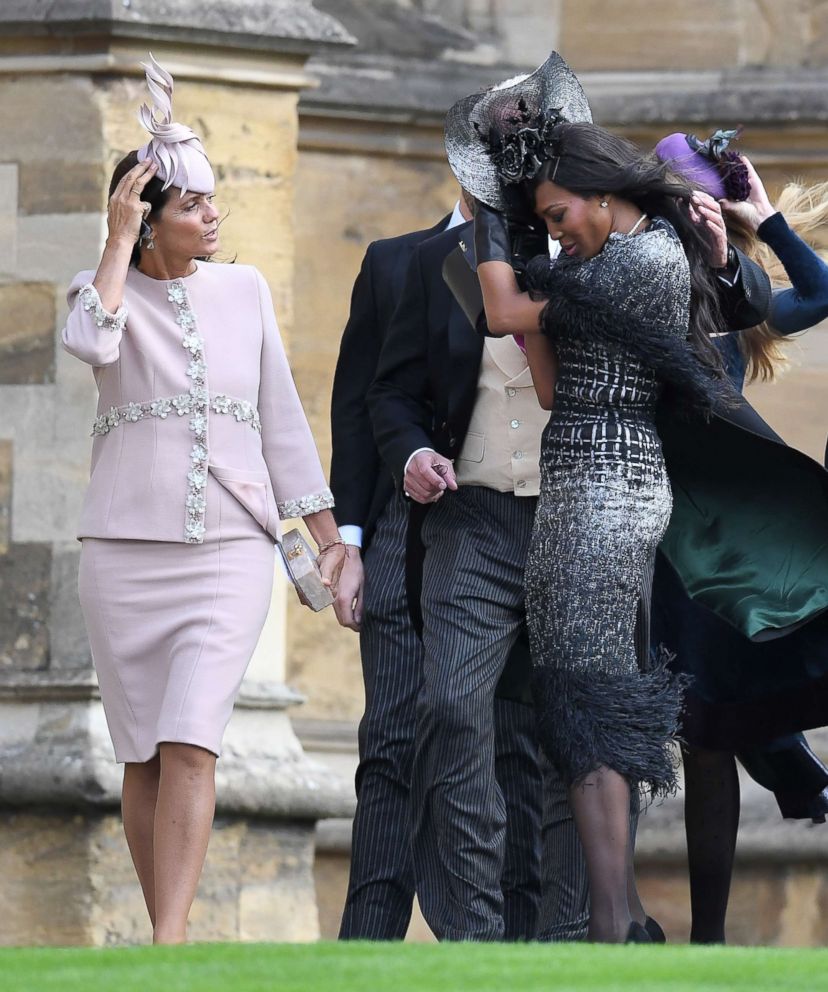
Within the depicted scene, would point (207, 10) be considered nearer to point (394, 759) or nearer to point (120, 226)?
point (120, 226)

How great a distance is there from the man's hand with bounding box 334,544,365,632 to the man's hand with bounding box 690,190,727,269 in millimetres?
1137

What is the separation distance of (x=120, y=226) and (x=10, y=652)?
1.98m

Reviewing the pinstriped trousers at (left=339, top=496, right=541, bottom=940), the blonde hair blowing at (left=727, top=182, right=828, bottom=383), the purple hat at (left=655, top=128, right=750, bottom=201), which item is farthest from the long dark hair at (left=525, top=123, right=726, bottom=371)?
the pinstriped trousers at (left=339, top=496, right=541, bottom=940)

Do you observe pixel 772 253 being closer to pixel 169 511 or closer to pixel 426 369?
pixel 426 369

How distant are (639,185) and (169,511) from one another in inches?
45.1

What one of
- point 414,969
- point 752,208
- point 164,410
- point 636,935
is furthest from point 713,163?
point 414,969

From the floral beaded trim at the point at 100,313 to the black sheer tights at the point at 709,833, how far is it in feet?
5.53

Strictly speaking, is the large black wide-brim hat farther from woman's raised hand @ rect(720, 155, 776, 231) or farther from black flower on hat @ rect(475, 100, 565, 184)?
woman's raised hand @ rect(720, 155, 776, 231)

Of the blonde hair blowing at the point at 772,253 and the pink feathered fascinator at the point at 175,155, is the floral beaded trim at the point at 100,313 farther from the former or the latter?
the blonde hair blowing at the point at 772,253

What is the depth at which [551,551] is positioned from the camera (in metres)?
5.54

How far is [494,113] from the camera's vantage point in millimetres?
5805

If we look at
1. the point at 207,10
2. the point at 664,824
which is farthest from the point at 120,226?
the point at 664,824

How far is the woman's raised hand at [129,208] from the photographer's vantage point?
582 cm

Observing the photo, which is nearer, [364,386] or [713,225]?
[713,225]
